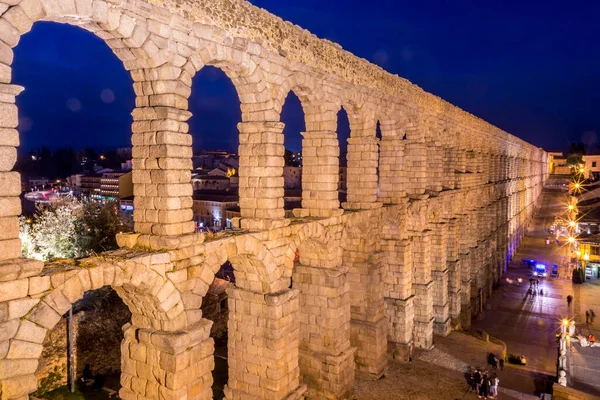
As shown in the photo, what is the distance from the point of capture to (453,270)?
27.4m

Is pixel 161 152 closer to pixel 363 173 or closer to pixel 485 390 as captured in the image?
pixel 363 173

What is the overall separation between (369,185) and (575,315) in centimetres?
2309

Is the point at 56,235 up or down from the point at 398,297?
up

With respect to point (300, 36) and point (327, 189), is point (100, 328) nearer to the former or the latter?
point (327, 189)

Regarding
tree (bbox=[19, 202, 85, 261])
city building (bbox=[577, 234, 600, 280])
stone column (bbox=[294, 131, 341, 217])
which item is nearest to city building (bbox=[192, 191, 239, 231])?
tree (bbox=[19, 202, 85, 261])

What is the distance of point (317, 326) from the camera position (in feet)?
52.6

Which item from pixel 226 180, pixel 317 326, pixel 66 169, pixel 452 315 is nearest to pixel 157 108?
pixel 317 326

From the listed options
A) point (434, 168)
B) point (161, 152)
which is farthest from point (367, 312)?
point (161, 152)

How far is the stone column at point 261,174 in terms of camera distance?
1243cm

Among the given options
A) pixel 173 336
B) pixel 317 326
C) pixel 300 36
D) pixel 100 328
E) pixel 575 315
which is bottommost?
pixel 575 315

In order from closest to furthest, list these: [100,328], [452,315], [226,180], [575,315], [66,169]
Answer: [100,328] < [452,315] < [575,315] < [226,180] < [66,169]

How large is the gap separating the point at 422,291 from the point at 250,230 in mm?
13844

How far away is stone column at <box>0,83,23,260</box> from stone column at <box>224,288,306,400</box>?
22.8ft

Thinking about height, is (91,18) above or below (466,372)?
above
